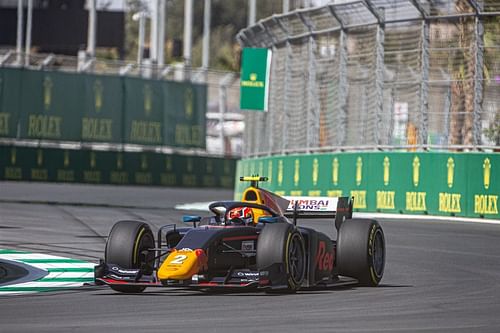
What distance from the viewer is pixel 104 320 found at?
10320mm

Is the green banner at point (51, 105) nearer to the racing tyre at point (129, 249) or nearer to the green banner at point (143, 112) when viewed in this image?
the green banner at point (143, 112)

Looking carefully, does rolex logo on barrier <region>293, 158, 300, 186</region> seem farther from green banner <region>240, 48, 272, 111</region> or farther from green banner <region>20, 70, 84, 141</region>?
green banner <region>20, 70, 84, 141</region>

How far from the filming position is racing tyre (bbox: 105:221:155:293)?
1283 centimetres

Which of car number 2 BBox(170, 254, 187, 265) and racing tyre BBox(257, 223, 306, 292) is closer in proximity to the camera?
car number 2 BBox(170, 254, 187, 265)

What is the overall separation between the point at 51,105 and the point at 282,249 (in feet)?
98.0

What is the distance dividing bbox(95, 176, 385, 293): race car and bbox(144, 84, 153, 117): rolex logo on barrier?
29.6 meters

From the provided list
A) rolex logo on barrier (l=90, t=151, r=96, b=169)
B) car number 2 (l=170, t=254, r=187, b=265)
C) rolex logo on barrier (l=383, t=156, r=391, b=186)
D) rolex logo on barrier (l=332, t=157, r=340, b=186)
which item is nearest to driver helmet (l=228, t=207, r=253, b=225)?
car number 2 (l=170, t=254, r=187, b=265)

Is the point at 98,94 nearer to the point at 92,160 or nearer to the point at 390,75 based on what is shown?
the point at 92,160

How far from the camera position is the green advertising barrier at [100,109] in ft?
133

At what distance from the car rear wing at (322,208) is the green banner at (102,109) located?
2766 centimetres

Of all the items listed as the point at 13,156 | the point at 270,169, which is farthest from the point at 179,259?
the point at 13,156

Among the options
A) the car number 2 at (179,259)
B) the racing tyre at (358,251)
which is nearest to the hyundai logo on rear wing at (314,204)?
the racing tyre at (358,251)

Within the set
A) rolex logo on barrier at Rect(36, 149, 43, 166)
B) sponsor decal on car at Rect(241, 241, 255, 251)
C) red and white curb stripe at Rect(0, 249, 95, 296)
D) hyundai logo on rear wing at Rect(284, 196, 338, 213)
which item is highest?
hyundai logo on rear wing at Rect(284, 196, 338, 213)

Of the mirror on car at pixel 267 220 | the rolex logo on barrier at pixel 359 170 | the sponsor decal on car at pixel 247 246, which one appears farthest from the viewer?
the rolex logo on barrier at pixel 359 170
